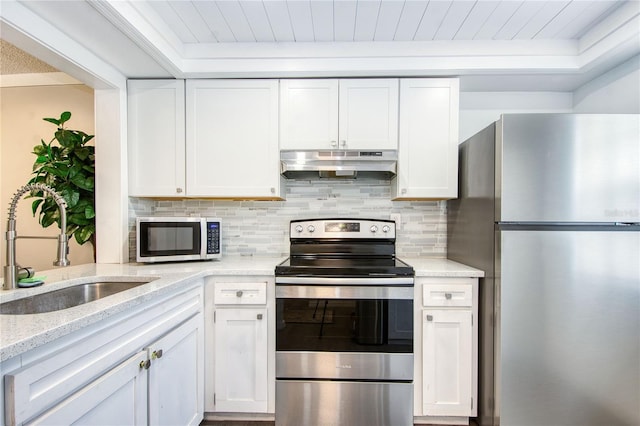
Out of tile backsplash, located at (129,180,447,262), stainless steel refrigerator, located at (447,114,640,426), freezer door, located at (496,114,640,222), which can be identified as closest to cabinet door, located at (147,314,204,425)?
tile backsplash, located at (129,180,447,262)

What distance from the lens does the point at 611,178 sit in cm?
155

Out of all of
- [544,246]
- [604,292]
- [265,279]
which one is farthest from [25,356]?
[604,292]

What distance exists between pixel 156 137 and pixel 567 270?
2.55 metres

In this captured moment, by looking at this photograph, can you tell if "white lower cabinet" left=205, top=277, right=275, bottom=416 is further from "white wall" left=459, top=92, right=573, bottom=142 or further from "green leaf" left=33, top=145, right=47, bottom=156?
"white wall" left=459, top=92, right=573, bottom=142

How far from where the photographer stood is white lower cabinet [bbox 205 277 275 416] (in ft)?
5.89

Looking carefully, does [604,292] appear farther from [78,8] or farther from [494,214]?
[78,8]

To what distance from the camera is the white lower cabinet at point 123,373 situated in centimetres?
82

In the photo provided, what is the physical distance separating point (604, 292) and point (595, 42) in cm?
144

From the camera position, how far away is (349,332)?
1.77 meters

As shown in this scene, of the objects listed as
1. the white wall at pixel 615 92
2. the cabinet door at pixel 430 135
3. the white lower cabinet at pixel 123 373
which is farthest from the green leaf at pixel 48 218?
the white wall at pixel 615 92

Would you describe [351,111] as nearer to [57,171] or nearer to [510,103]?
[510,103]

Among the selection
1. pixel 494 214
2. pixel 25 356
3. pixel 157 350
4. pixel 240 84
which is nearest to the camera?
pixel 25 356

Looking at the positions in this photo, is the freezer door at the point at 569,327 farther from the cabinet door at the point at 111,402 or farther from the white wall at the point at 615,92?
the cabinet door at the point at 111,402

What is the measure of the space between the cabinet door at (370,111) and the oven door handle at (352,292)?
0.92m
